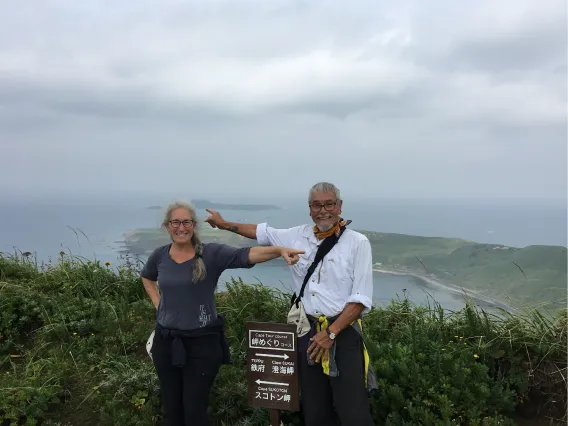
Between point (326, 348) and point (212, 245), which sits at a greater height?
point (212, 245)

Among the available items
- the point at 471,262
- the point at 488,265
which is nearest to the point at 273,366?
the point at 488,265

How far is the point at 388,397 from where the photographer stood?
3.72 meters

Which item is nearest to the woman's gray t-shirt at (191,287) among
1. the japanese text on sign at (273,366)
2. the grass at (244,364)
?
the japanese text on sign at (273,366)

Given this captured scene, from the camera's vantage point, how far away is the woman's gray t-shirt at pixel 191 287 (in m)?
3.22

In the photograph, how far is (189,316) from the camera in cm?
322

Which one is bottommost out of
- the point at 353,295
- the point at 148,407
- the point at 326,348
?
the point at 148,407

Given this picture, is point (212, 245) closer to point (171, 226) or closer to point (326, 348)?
point (171, 226)

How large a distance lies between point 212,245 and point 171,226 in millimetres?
353

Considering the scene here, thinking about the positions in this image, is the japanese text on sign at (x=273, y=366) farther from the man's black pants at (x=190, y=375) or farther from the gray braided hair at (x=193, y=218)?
the gray braided hair at (x=193, y=218)

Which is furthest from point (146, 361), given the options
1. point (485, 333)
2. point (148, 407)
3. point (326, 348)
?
point (485, 333)

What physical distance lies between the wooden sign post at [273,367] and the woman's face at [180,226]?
0.84 m

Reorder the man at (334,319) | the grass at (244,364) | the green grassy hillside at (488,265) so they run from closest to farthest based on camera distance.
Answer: the man at (334,319), the grass at (244,364), the green grassy hillside at (488,265)

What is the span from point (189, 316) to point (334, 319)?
43.0 inches

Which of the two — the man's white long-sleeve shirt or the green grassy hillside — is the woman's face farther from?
the green grassy hillside
